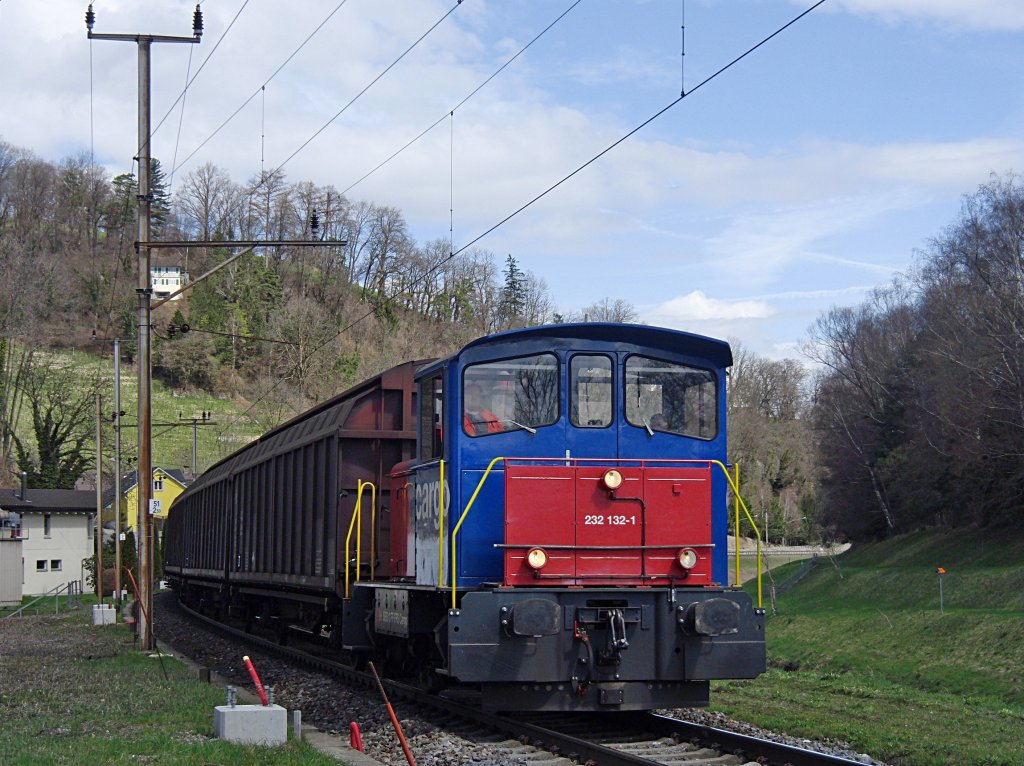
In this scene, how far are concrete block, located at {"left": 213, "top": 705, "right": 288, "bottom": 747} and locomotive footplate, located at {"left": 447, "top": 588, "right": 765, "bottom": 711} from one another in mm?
1525

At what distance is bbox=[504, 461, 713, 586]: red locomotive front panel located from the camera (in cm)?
984

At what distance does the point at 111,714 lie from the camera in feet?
36.5

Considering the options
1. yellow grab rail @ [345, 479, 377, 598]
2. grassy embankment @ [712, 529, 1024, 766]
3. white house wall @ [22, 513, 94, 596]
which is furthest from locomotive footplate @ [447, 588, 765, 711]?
white house wall @ [22, 513, 94, 596]

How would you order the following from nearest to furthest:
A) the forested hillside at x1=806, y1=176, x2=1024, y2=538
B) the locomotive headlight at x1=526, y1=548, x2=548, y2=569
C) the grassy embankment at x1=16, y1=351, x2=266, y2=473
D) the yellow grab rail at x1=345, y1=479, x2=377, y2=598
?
the locomotive headlight at x1=526, y1=548, x2=548, y2=569 → the yellow grab rail at x1=345, y1=479, x2=377, y2=598 → the forested hillside at x1=806, y1=176, x2=1024, y2=538 → the grassy embankment at x1=16, y1=351, x2=266, y2=473

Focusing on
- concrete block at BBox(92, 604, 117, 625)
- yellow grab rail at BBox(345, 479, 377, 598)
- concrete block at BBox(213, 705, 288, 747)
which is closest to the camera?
concrete block at BBox(213, 705, 288, 747)

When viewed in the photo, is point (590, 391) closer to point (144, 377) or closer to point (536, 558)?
point (536, 558)

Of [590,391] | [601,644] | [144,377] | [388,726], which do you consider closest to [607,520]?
[601,644]

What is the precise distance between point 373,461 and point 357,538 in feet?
3.79

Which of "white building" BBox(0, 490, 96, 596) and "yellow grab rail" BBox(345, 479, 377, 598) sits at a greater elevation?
"yellow grab rail" BBox(345, 479, 377, 598)

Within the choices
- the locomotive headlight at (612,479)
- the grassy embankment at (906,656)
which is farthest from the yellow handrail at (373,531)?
the grassy embankment at (906,656)

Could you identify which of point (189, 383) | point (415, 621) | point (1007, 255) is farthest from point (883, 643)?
point (189, 383)

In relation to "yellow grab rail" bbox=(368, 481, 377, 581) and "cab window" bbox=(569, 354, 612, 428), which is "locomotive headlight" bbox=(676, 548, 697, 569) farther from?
"yellow grab rail" bbox=(368, 481, 377, 581)

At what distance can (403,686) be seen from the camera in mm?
12648

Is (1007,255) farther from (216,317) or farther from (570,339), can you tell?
(216,317)
